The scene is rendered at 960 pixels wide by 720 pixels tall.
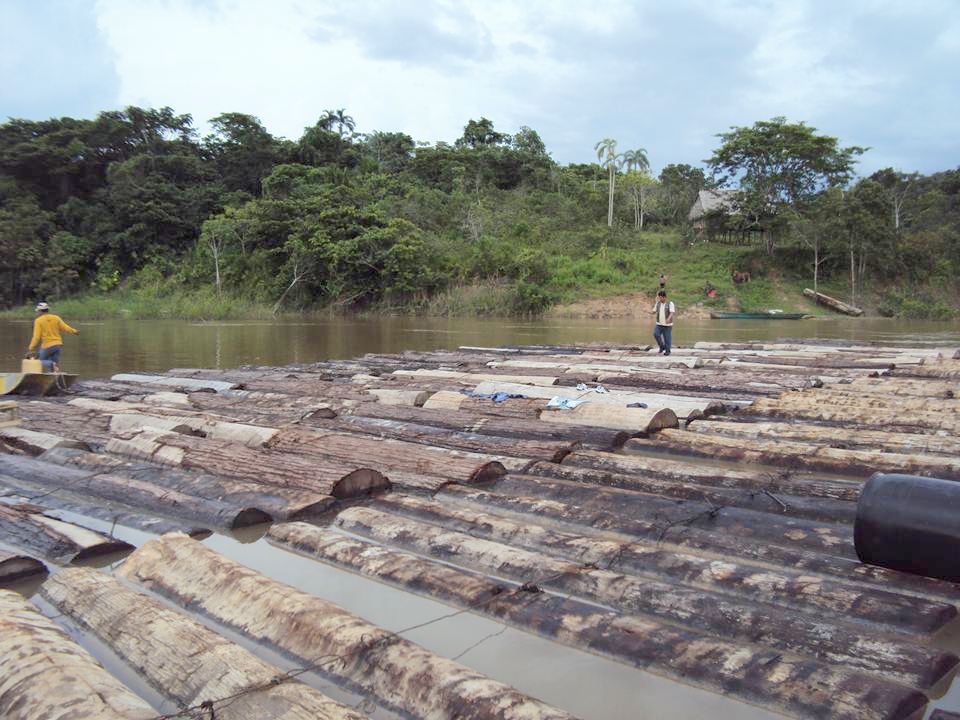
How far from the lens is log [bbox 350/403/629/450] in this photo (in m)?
5.64

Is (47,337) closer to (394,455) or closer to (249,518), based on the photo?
(394,455)

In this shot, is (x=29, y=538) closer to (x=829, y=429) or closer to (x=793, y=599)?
(x=793, y=599)

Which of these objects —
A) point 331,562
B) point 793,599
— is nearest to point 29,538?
point 331,562

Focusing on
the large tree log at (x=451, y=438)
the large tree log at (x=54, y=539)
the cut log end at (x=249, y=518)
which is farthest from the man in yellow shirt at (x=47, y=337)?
the cut log end at (x=249, y=518)

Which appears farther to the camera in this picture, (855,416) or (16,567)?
(855,416)

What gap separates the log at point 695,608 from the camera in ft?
7.92

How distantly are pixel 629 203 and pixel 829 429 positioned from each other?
41759mm

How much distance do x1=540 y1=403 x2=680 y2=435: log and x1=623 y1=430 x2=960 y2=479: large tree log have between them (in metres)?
0.14

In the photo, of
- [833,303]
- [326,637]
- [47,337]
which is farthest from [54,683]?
[833,303]

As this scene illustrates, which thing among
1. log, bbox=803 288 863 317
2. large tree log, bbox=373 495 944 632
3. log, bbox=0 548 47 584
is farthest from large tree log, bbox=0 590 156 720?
log, bbox=803 288 863 317

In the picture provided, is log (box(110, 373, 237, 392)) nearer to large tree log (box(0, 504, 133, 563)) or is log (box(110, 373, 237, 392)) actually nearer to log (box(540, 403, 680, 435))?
log (box(540, 403, 680, 435))

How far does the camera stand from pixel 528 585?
299cm

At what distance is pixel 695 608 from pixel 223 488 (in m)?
3.00

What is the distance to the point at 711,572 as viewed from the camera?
3.11 m
